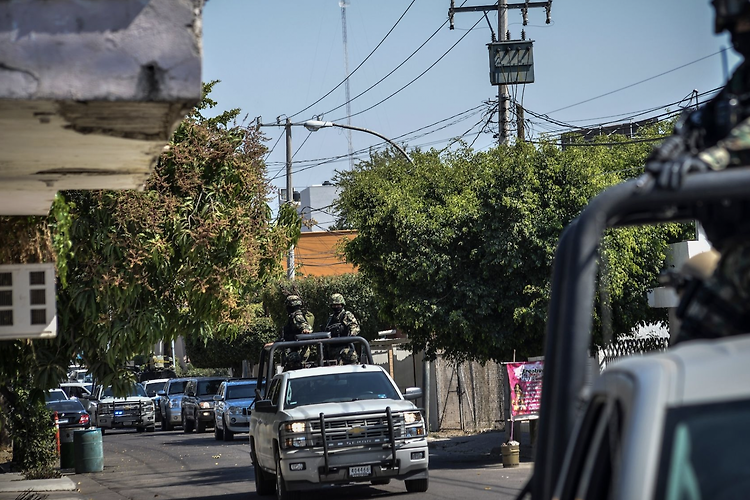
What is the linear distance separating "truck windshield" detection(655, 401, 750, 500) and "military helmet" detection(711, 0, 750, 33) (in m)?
1.39

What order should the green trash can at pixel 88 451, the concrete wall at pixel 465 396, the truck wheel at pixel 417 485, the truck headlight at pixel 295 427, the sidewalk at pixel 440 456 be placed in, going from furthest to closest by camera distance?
the concrete wall at pixel 465 396
the green trash can at pixel 88 451
the sidewalk at pixel 440 456
the truck wheel at pixel 417 485
the truck headlight at pixel 295 427

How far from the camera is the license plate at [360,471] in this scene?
1336cm

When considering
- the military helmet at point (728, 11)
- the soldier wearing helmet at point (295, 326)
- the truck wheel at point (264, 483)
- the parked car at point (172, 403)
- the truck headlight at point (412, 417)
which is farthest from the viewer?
the parked car at point (172, 403)

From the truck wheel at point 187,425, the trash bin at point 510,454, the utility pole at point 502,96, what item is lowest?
the truck wheel at point 187,425

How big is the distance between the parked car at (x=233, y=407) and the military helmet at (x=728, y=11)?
25412mm

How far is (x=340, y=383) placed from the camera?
14.6m

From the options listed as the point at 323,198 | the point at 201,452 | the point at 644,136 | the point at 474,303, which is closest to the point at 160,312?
the point at 474,303

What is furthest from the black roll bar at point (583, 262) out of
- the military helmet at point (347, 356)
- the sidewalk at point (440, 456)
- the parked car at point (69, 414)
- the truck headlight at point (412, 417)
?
the parked car at point (69, 414)

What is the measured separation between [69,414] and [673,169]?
2991 cm

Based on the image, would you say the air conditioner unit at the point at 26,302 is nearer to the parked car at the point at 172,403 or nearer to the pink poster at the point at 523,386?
the pink poster at the point at 523,386

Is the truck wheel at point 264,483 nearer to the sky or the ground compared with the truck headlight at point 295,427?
nearer to the ground

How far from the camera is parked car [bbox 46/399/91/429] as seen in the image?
1173 inches

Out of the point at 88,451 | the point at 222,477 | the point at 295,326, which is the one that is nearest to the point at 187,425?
the point at 88,451

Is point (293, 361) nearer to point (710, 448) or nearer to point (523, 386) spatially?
point (523, 386)
